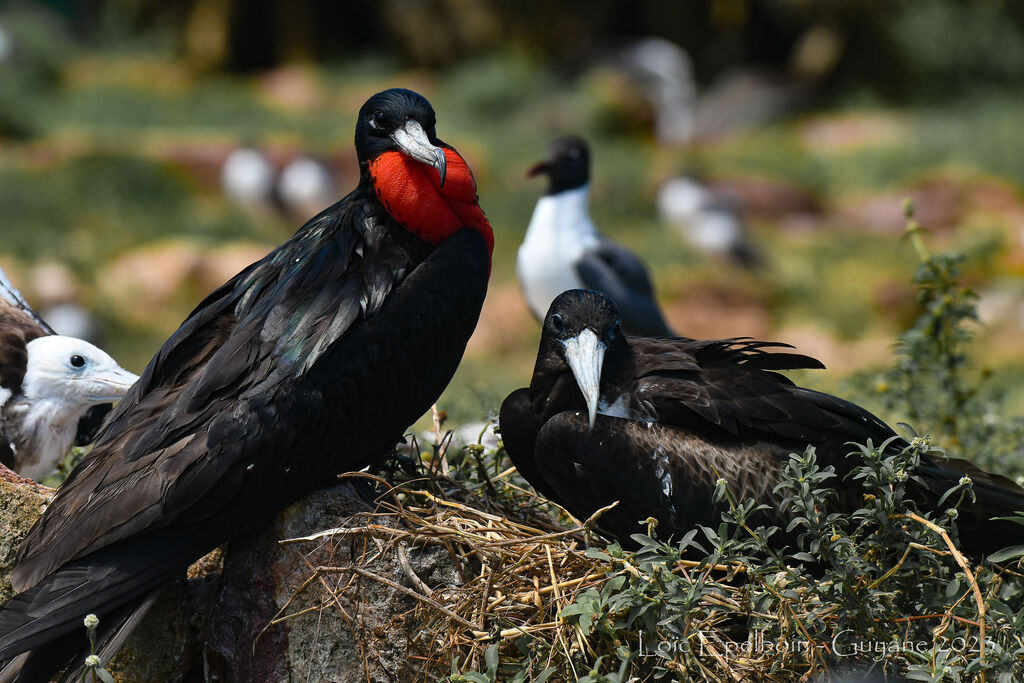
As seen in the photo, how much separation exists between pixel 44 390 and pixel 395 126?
132cm

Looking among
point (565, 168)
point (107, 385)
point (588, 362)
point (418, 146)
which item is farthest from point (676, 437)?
point (565, 168)

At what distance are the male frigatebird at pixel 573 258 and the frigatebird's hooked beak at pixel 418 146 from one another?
10.6 feet

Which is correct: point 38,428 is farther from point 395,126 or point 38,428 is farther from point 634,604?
point 634,604

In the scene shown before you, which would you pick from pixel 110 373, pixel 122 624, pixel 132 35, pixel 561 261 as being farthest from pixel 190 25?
pixel 122 624

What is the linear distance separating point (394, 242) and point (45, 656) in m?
1.36

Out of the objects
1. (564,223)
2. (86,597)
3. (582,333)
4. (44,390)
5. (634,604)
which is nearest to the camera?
(634,604)

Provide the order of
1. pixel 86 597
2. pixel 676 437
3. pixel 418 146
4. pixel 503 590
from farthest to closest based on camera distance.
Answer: pixel 418 146
pixel 676 437
pixel 503 590
pixel 86 597

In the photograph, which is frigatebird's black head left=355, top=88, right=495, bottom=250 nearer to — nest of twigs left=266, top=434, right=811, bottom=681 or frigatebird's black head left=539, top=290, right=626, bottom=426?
frigatebird's black head left=539, top=290, right=626, bottom=426

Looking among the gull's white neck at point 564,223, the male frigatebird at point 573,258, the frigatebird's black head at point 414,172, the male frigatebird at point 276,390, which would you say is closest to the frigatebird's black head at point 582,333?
the male frigatebird at point 276,390

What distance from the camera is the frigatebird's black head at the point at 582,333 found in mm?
3156

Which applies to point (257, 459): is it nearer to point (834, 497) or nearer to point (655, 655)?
point (655, 655)

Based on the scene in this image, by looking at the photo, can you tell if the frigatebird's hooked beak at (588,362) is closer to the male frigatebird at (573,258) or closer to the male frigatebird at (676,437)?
the male frigatebird at (676,437)

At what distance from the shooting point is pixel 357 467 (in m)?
3.17

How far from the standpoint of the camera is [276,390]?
2924mm
